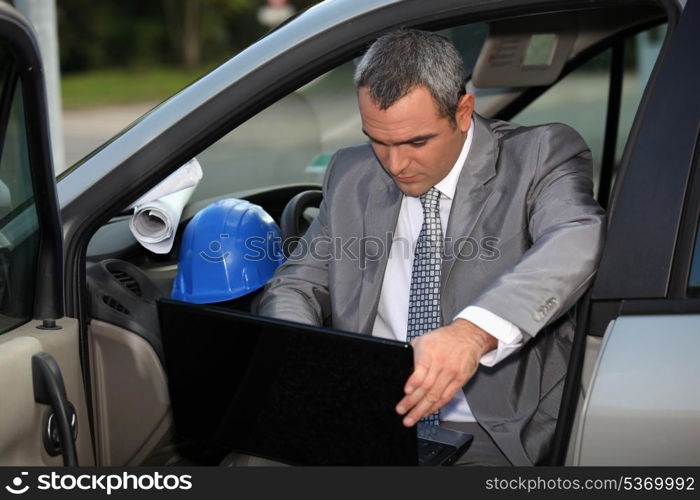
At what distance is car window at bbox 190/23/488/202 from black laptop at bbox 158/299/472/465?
113cm

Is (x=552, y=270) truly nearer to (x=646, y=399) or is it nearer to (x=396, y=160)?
(x=646, y=399)

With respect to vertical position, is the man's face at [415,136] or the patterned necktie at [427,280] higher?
the man's face at [415,136]

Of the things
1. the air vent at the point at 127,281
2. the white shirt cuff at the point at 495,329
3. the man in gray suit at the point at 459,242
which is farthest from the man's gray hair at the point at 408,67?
the air vent at the point at 127,281

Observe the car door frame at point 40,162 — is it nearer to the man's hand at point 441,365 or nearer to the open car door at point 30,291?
the open car door at point 30,291

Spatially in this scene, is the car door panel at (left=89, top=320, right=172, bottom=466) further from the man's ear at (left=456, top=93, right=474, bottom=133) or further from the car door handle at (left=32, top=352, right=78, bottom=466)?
the man's ear at (left=456, top=93, right=474, bottom=133)

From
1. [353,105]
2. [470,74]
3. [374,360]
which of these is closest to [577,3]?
[374,360]

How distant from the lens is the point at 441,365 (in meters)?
1.91

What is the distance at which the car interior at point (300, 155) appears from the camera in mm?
2471

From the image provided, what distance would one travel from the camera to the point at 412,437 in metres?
1.86

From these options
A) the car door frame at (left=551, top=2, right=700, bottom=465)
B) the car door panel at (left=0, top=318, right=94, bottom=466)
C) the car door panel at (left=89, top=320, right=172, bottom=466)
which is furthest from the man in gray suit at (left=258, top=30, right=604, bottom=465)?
the car door panel at (left=0, top=318, right=94, bottom=466)

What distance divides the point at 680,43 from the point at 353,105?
6.70 feet

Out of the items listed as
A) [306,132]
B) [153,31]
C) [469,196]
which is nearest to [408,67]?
[469,196]

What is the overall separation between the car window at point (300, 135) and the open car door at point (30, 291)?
3.67 feet

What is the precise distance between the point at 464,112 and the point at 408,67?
23cm
